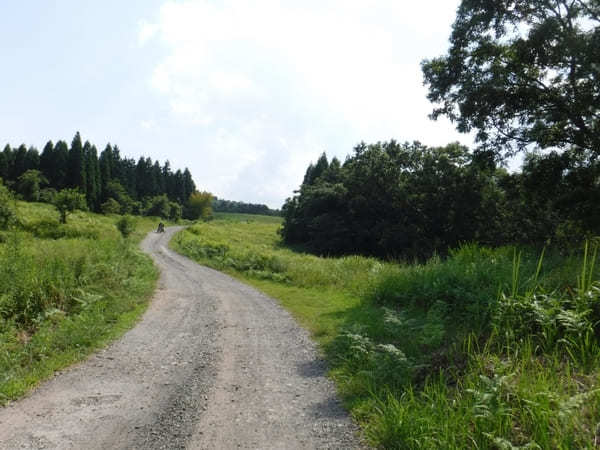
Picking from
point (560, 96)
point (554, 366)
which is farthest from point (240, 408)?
point (560, 96)

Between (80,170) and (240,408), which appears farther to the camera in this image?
(80,170)

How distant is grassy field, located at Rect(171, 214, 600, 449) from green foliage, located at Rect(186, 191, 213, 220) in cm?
9638

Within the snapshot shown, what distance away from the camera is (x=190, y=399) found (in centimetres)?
545

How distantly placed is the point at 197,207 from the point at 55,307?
96.0m

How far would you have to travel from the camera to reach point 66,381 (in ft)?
20.0

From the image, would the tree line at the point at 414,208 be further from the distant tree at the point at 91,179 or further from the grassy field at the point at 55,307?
the distant tree at the point at 91,179

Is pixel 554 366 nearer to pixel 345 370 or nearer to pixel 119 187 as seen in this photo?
pixel 345 370

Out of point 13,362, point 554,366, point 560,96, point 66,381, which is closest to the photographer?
point 554,366

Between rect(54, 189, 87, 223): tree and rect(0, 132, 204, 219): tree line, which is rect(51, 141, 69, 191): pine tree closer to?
rect(0, 132, 204, 219): tree line

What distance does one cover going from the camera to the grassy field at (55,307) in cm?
670

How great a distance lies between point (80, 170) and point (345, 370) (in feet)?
235

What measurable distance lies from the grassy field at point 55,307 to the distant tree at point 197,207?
296 feet

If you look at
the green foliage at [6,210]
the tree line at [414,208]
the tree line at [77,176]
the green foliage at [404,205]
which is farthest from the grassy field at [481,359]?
the tree line at [77,176]

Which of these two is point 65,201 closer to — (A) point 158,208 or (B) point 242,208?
(A) point 158,208
